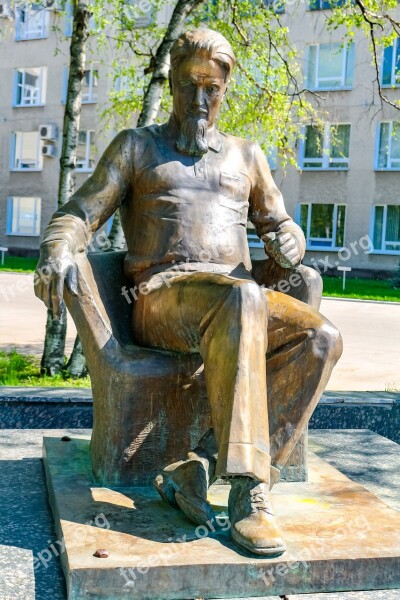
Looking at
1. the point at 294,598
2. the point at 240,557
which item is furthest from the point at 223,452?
the point at 294,598

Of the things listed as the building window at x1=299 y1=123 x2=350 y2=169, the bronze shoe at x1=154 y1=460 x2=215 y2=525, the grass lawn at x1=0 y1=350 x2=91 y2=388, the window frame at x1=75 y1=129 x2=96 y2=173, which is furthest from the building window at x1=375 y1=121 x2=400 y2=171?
the bronze shoe at x1=154 y1=460 x2=215 y2=525

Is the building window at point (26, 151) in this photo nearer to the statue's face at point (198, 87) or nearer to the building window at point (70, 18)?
the building window at point (70, 18)

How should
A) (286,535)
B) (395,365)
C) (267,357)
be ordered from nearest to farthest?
(286,535), (267,357), (395,365)

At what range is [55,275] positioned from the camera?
309 cm

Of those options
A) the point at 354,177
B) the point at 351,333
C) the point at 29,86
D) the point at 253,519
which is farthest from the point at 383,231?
the point at 253,519

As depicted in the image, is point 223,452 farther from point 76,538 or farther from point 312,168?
point 312,168

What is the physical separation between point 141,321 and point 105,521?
0.87 meters

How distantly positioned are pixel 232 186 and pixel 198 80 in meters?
0.46

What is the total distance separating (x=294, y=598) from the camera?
2557mm

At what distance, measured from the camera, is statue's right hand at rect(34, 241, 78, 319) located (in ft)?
10.2

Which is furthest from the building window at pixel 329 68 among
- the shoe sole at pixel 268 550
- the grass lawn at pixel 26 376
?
the shoe sole at pixel 268 550

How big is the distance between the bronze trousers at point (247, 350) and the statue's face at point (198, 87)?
0.68 m

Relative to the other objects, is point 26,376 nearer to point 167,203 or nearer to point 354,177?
point 167,203

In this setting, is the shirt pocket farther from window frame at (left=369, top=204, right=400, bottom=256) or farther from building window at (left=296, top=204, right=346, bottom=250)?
building window at (left=296, top=204, right=346, bottom=250)
